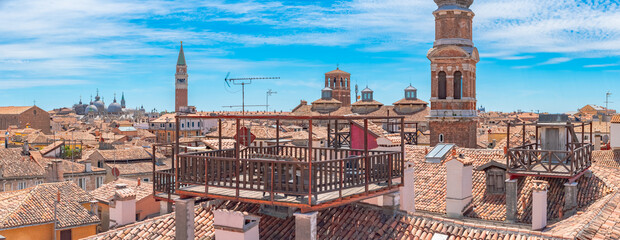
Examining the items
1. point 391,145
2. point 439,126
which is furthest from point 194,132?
point 391,145

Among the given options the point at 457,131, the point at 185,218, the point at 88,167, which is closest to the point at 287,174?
the point at 185,218

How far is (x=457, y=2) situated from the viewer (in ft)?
115

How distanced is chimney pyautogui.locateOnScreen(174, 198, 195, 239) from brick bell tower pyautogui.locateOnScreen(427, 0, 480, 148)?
28.1 m

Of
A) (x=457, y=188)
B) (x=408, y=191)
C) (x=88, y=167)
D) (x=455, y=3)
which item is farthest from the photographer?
(x=88, y=167)

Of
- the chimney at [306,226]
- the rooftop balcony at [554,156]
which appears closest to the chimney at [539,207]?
the rooftop balcony at [554,156]

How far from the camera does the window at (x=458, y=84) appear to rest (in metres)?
35.8

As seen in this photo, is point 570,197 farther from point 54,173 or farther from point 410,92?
point 410,92

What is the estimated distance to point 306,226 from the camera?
315 inches

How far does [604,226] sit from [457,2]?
2821 centimetres

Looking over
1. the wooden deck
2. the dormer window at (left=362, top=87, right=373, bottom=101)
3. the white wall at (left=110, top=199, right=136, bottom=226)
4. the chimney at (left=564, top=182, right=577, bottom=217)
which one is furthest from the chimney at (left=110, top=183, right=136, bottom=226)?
the dormer window at (left=362, top=87, right=373, bottom=101)

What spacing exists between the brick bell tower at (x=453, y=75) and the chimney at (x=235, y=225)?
28.4m

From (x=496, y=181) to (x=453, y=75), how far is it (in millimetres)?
22104

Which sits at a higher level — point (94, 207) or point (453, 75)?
point (453, 75)

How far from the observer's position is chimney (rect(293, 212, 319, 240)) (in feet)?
26.2
